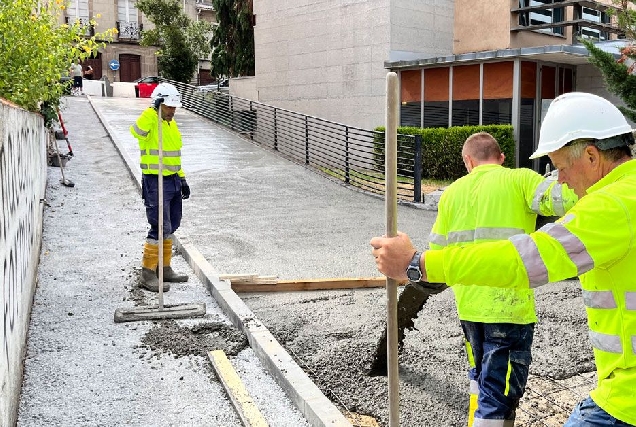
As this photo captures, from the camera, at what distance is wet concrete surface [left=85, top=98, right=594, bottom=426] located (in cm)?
451

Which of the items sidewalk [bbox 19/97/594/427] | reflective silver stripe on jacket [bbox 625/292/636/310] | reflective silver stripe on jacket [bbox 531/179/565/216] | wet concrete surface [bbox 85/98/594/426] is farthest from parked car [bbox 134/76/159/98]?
reflective silver stripe on jacket [bbox 625/292/636/310]

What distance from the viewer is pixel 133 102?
3084 cm

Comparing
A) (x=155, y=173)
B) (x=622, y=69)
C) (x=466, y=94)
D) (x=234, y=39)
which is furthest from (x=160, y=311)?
(x=234, y=39)

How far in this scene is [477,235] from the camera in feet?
11.4

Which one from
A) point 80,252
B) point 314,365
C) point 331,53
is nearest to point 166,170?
point 80,252

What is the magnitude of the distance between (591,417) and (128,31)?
169 feet

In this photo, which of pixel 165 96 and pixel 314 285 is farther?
pixel 314 285

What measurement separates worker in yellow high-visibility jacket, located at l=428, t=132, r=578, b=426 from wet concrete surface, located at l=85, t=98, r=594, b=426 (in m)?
0.78

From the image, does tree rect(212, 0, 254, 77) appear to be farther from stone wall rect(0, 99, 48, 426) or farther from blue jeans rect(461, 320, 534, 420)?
blue jeans rect(461, 320, 534, 420)

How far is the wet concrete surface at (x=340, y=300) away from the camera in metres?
4.51

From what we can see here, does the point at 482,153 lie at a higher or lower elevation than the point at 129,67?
lower

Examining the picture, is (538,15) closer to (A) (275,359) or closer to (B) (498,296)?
(A) (275,359)

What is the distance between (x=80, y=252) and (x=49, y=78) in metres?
2.51

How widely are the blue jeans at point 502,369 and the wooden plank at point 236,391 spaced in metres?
1.41
